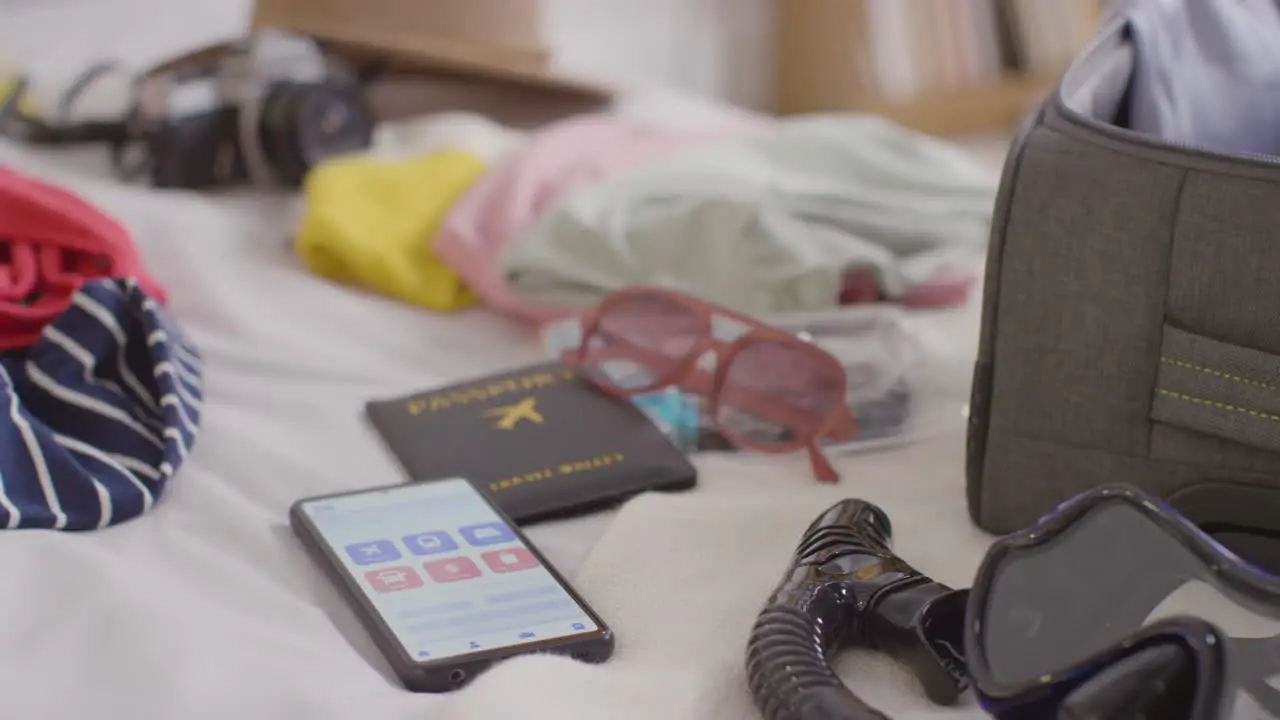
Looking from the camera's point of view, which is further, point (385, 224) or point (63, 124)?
point (63, 124)

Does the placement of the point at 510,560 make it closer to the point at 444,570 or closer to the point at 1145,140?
the point at 444,570

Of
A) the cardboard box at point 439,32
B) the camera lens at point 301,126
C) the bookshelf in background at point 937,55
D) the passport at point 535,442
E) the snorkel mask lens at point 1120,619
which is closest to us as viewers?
the snorkel mask lens at point 1120,619

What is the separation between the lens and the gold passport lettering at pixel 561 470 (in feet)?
2.27

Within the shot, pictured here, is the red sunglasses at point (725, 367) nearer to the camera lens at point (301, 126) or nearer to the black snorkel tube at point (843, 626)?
the black snorkel tube at point (843, 626)

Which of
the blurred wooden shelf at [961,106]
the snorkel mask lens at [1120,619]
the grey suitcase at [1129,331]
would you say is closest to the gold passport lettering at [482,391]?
the grey suitcase at [1129,331]

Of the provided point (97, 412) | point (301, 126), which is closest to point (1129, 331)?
point (97, 412)

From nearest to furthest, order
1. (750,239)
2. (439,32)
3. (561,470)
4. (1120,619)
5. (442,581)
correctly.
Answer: (1120,619), (442,581), (561,470), (750,239), (439,32)

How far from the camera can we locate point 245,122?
1065 millimetres

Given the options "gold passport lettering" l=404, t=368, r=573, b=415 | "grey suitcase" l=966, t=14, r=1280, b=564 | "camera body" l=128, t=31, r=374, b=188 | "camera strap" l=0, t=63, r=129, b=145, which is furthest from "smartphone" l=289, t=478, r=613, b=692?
"camera strap" l=0, t=63, r=129, b=145

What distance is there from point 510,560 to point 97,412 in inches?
8.7

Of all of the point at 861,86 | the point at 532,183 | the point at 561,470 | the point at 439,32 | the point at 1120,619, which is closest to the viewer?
the point at 1120,619

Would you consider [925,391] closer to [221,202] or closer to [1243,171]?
[1243,171]

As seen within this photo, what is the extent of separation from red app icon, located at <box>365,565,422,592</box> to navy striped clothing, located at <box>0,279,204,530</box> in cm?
13

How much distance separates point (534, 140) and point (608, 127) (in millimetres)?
74
